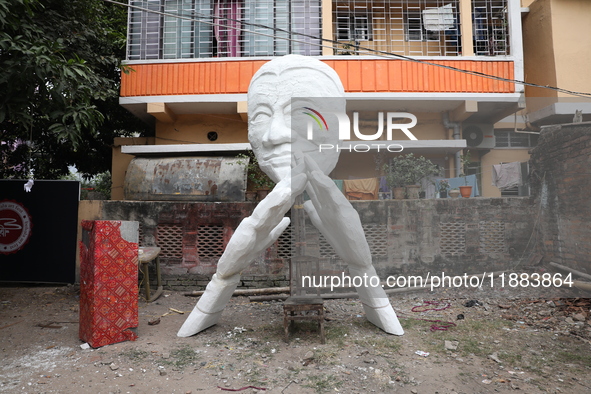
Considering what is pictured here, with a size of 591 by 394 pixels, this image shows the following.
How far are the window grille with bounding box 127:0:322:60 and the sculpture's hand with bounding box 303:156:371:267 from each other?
535cm

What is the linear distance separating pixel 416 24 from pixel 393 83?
172 centimetres

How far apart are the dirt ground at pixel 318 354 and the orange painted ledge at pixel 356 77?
473cm

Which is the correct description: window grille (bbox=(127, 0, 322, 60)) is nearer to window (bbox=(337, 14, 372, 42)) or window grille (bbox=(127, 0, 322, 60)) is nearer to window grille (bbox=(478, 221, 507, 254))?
window (bbox=(337, 14, 372, 42))

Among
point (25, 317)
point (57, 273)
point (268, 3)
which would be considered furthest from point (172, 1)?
point (25, 317)

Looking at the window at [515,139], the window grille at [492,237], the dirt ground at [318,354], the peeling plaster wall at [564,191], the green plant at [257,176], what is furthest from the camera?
the green plant at [257,176]

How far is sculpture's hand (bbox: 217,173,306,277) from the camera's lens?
365 cm

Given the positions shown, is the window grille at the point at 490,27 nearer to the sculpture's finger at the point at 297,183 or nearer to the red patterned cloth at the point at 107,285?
the sculpture's finger at the point at 297,183

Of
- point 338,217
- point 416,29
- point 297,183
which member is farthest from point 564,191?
point 416,29

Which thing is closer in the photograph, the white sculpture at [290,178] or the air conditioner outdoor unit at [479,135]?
the white sculpture at [290,178]

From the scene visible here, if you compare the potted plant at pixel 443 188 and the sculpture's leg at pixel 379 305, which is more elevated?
the potted plant at pixel 443 188

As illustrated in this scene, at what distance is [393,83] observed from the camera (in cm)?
791

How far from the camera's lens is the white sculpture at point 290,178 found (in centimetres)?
373

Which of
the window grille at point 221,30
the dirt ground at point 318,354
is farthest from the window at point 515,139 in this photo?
the window grille at point 221,30

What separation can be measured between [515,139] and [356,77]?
326 cm
